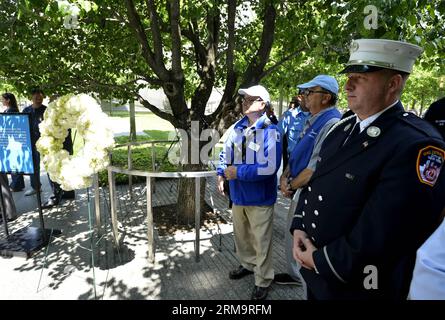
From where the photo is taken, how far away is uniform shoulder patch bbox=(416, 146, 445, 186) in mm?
1585

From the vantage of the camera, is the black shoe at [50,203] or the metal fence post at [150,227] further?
the black shoe at [50,203]

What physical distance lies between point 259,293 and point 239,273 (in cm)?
49

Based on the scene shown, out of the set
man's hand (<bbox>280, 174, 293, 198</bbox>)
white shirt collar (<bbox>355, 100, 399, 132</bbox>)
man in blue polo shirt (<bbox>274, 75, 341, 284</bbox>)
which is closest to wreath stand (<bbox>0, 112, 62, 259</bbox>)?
man's hand (<bbox>280, 174, 293, 198</bbox>)

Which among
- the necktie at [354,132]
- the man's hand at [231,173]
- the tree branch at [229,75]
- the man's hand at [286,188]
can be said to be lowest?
the man's hand at [286,188]

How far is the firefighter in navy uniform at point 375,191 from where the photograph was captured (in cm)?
161

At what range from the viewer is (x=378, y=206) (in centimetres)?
165

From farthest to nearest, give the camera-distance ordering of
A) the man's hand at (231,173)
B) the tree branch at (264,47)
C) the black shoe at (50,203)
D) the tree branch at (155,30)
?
the black shoe at (50,203), the tree branch at (264,47), the tree branch at (155,30), the man's hand at (231,173)

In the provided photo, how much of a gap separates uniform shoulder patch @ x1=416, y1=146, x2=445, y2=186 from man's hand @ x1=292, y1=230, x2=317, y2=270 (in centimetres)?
79

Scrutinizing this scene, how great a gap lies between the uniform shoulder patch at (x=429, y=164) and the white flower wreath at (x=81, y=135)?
2.84 m
